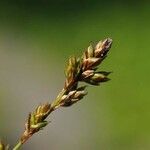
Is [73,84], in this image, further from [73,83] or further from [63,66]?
[63,66]

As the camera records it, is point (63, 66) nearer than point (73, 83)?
No

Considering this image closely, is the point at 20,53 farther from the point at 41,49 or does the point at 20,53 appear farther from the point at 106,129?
the point at 106,129

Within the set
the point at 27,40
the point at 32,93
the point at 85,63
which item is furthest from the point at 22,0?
the point at 85,63

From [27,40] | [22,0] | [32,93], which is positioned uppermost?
[22,0]

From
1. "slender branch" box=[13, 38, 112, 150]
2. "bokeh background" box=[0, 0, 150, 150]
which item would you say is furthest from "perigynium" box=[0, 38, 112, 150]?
"bokeh background" box=[0, 0, 150, 150]

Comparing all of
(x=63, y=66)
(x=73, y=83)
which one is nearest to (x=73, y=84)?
(x=73, y=83)

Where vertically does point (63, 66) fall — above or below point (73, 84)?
below

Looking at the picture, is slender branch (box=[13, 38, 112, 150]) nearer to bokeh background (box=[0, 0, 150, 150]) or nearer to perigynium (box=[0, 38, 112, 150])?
perigynium (box=[0, 38, 112, 150])
